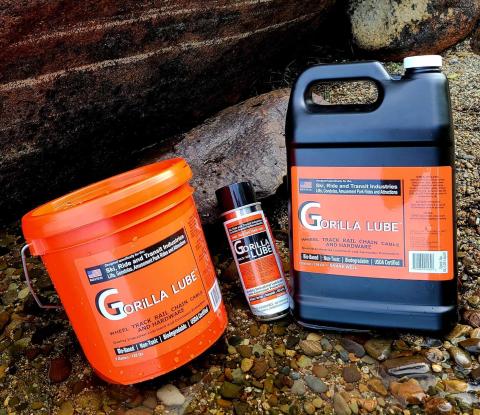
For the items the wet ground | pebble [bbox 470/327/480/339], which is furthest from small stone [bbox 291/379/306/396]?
pebble [bbox 470/327/480/339]

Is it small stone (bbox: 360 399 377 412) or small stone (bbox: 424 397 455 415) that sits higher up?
small stone (bbox: 360 399 377 412)

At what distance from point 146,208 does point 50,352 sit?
22.9 inches

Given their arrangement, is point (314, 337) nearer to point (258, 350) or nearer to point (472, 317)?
point (258, 350)

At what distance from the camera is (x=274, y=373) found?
1449mm

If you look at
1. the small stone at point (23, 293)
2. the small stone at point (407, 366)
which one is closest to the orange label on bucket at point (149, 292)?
the small stone at point (407, 366)

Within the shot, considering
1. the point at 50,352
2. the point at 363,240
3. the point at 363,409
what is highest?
the point at 363,240

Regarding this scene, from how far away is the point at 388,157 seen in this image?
55.1 inches

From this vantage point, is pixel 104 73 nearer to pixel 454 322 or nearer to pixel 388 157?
pixel 388 157

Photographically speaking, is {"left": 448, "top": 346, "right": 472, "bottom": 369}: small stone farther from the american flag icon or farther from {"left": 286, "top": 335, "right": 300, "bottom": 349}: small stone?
the american flag icon

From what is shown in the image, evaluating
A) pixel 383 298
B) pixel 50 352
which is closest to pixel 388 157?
pixel 383 298

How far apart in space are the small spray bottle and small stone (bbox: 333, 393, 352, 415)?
29 centimetres

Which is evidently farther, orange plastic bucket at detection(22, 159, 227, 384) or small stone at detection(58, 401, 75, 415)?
small stone at detection(58, 401, 75, 415)

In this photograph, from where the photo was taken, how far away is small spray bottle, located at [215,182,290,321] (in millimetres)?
1574

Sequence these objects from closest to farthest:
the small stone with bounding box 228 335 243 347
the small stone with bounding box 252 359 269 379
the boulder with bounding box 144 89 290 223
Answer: the small stone with bounding box 252 359 269 379 → the small stone with bounding box 228 335 243 347 → the boulder with bounding box 144 89 290 223
